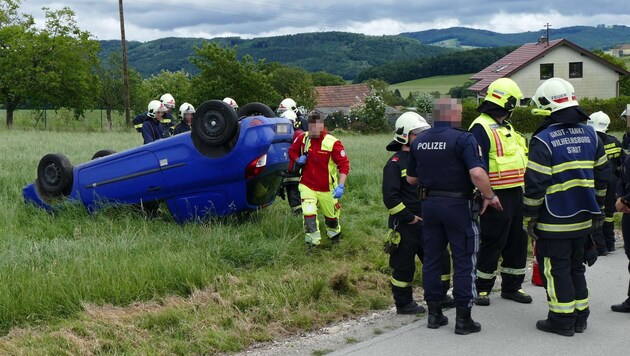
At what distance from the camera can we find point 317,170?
7.02m

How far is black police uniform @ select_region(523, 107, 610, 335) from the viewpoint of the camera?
4.77 meters

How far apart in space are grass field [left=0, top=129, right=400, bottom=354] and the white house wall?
51219 mm

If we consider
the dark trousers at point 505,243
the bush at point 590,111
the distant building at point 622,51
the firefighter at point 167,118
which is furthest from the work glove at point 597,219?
the distant building at point 622,51

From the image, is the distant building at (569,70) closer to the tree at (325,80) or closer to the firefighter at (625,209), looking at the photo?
the tree at (325,80)

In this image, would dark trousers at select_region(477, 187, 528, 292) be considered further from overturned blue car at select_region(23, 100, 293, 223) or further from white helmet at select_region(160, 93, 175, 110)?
white helmet at select_region(160, 93, 175, 110)

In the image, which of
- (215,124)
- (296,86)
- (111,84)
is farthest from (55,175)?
(296,86)

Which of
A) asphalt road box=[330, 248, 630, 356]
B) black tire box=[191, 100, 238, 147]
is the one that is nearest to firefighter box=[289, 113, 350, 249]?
black tire box=[191, 100, 238, 147]

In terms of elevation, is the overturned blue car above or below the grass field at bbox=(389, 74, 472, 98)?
below

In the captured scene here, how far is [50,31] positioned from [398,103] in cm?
4455

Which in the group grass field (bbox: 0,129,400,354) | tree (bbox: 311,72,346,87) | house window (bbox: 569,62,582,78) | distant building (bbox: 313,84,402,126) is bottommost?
grass field (bbox: 0,129,400,354)

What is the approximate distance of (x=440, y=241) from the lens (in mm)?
4977

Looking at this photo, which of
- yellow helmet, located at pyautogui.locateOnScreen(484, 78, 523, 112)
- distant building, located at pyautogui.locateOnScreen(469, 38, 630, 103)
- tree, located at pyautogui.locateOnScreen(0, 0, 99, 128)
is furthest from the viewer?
distant building, located at pyautogui.locateOnScreen(469, 38, 630, 103)

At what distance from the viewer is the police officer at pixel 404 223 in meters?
5.33

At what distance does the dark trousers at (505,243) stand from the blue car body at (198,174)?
9.32 ft
